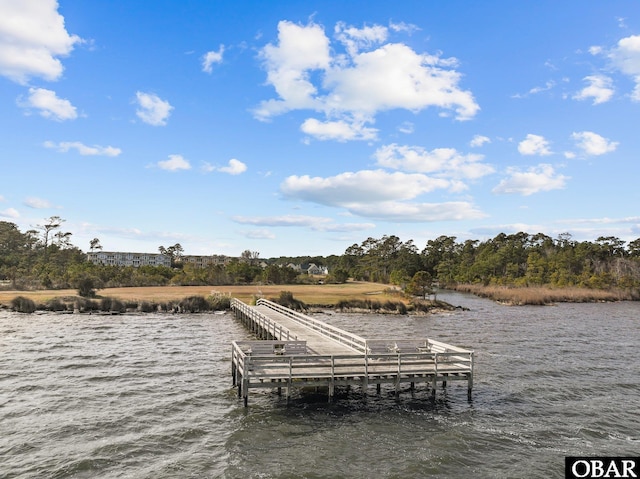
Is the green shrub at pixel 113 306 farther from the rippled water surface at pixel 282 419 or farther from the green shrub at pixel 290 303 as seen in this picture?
the rippled water surface at pixel 282 419

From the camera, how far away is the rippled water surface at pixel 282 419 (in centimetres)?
1295

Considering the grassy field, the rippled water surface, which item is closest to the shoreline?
the grassy field

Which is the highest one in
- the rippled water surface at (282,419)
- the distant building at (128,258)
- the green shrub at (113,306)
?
the distant building at (128,258)

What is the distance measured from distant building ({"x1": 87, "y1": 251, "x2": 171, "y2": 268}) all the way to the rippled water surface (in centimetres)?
16738

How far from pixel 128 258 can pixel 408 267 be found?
397 feet

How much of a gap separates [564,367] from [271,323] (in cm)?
1696

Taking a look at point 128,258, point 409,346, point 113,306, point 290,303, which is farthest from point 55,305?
point 128,258

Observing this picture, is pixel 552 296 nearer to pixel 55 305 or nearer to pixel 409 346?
pixel 409 346

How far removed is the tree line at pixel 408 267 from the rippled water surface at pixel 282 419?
133 feet

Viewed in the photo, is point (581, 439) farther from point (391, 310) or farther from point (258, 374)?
point (391, 310)

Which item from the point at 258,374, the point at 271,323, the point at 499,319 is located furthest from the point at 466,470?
the point at 499,319

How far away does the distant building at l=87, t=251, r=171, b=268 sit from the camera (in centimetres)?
18712

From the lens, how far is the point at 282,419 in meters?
16.2

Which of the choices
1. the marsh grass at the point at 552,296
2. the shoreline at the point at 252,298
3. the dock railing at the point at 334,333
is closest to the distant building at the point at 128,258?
the shoreline at the point at 252,298
